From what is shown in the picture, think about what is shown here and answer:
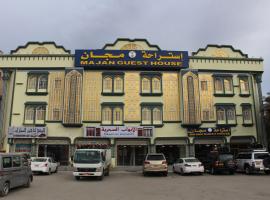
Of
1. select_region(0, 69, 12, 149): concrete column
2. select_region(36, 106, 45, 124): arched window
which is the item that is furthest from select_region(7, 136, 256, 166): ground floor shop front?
select_region(36, 106, 45, 124): arched window

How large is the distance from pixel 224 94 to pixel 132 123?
1174 centimetres

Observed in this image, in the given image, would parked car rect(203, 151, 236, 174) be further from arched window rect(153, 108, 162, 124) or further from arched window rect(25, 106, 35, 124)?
arched window rect(25, 106, 35, 124)

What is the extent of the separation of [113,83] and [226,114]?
1403cm

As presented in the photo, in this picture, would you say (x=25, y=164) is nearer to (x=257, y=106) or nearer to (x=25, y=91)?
(x=25, y=91)

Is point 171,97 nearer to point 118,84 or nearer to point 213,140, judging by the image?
point 118,84

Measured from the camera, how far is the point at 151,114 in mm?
31000

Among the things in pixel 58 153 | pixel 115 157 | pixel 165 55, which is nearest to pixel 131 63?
pixel 165 55

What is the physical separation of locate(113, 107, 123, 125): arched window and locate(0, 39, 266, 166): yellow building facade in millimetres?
116

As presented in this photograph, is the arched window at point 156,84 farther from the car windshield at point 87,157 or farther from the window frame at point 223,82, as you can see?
the car windshield at point 87,157

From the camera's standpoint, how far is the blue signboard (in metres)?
31.1

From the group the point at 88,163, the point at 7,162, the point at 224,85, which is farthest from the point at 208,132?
the point at 7,162

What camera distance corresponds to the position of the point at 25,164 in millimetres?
14352

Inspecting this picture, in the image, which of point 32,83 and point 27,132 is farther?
point 32,83

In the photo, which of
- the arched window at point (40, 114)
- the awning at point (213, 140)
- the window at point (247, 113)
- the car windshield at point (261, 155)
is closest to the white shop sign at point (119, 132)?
the arched window at point (40, 114)
